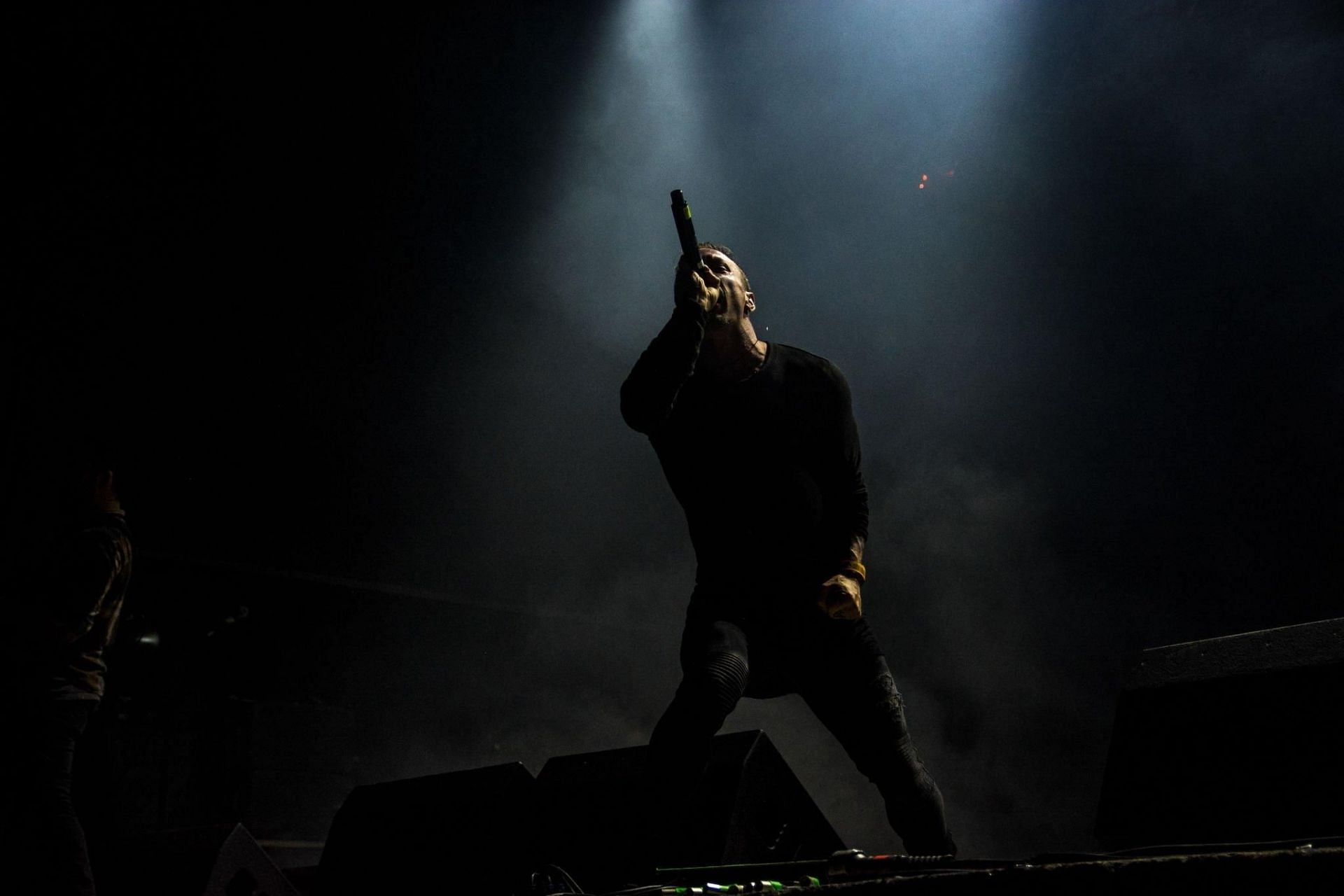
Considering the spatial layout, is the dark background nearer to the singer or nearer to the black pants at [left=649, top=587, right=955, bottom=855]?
the singer

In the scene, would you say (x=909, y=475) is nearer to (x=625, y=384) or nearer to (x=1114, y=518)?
(x=1114, y=518)

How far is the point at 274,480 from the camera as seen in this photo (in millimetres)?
8281

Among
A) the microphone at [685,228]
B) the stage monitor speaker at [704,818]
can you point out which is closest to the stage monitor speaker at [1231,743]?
the stage monitor speaker at [704,818]

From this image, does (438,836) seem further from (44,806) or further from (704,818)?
(44,806)

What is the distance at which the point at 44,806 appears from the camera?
134 inches

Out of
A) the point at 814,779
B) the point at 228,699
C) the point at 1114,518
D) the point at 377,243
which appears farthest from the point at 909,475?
the point at 228,699

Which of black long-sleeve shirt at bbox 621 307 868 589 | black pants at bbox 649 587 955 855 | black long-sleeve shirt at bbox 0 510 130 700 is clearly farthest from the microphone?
black long-sleeve shirt at bbox 0 510 130 700

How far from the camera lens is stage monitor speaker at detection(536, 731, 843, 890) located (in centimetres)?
301

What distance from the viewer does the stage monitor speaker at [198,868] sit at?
320cm

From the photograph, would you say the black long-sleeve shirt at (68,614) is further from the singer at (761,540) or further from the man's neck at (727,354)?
the man's neck at (727,354)

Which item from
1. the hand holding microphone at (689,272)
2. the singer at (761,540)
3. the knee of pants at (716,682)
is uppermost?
the hand holding microphone at (689,272)

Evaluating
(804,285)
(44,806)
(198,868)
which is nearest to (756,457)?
(198,868)

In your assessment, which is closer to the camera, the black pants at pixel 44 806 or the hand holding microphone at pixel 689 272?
the hand holding microphone at pixel 689 272

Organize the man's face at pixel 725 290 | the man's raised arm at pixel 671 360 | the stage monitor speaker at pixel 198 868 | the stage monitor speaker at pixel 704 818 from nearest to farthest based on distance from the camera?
1. the man's raised arm at pixel 671 360
2. the man's face at pixel 725 290
3. the stage monitor speaker at pixel 704 818
4. the stage monitor speaker at pixel 198 868
